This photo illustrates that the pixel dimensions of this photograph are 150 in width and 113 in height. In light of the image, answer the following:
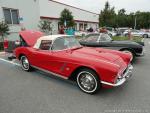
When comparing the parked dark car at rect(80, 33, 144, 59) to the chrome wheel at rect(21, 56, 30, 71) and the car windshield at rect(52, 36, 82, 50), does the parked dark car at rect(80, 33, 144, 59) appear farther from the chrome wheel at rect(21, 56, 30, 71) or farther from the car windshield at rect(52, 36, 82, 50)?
the chrome wheel at rect(21, 56, 30, 71)

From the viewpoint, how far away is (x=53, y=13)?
86.7ft

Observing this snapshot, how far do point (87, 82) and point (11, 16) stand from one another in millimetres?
11885

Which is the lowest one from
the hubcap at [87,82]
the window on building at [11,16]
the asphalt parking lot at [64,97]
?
the asphalt parking lot at [64,97]

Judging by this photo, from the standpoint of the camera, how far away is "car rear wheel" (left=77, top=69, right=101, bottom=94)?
3.60 m

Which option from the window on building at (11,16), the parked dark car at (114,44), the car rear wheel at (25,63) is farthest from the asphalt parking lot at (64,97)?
the window on building at (11,16)

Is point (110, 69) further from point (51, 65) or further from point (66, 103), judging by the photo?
point (51, 65)

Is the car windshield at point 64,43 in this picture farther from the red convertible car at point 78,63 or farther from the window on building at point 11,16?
the window on building at point 11,16

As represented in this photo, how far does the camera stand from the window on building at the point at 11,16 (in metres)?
12.7

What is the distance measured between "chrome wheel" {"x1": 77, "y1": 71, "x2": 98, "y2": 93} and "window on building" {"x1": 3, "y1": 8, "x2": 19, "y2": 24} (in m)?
11.1

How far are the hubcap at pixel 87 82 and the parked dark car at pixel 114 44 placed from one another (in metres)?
3.61

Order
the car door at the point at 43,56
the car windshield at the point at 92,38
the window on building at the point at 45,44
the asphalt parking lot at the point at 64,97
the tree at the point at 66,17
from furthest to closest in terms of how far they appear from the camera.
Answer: the tree at the point at 66,17 < the car windshield at the point at 92,38 < the window on building at the point at 45,44 < the car door at the point at 43,56 < the asphalt parking lot at the point at 64,97

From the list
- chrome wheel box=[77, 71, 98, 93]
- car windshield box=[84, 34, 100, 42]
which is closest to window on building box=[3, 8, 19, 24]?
car windshield box=[84, 34, 100, 42]

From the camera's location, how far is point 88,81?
3.74m

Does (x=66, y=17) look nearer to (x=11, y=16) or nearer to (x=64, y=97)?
(x=11, y=16)
